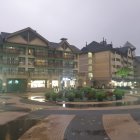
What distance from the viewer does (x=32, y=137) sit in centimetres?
1292

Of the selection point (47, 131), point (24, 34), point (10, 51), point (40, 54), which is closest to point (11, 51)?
point (10, 51)

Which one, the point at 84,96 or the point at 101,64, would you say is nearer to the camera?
the point at 84,96

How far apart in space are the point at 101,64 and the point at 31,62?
28.5 metres

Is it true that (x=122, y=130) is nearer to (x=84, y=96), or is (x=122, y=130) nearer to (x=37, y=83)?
(x=84, y=96)

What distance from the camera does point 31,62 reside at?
7025 cm

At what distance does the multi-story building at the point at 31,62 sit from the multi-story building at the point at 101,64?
1184 cm

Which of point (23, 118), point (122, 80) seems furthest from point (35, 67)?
point (23, 118)

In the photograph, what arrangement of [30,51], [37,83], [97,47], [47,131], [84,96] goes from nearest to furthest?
1. [47,131]
2. [84,96]
3. [30,51]
4. [37,83]
5. [97,47]

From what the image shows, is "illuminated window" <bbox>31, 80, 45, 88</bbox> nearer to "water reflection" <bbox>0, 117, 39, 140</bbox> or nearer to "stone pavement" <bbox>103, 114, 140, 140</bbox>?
"water reflection" <bbox>0, 117, 39, 140</bbox>

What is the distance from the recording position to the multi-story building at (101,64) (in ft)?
282

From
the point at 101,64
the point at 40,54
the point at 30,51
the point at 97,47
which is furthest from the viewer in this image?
the point at 97,47

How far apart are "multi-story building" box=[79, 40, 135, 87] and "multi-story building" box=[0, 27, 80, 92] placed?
1184 centimetres

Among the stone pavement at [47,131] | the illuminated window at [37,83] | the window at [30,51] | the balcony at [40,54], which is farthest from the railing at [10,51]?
the stone pavement at [47,131]

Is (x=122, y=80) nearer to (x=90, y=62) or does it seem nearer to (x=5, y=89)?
(x=90, y=62)
